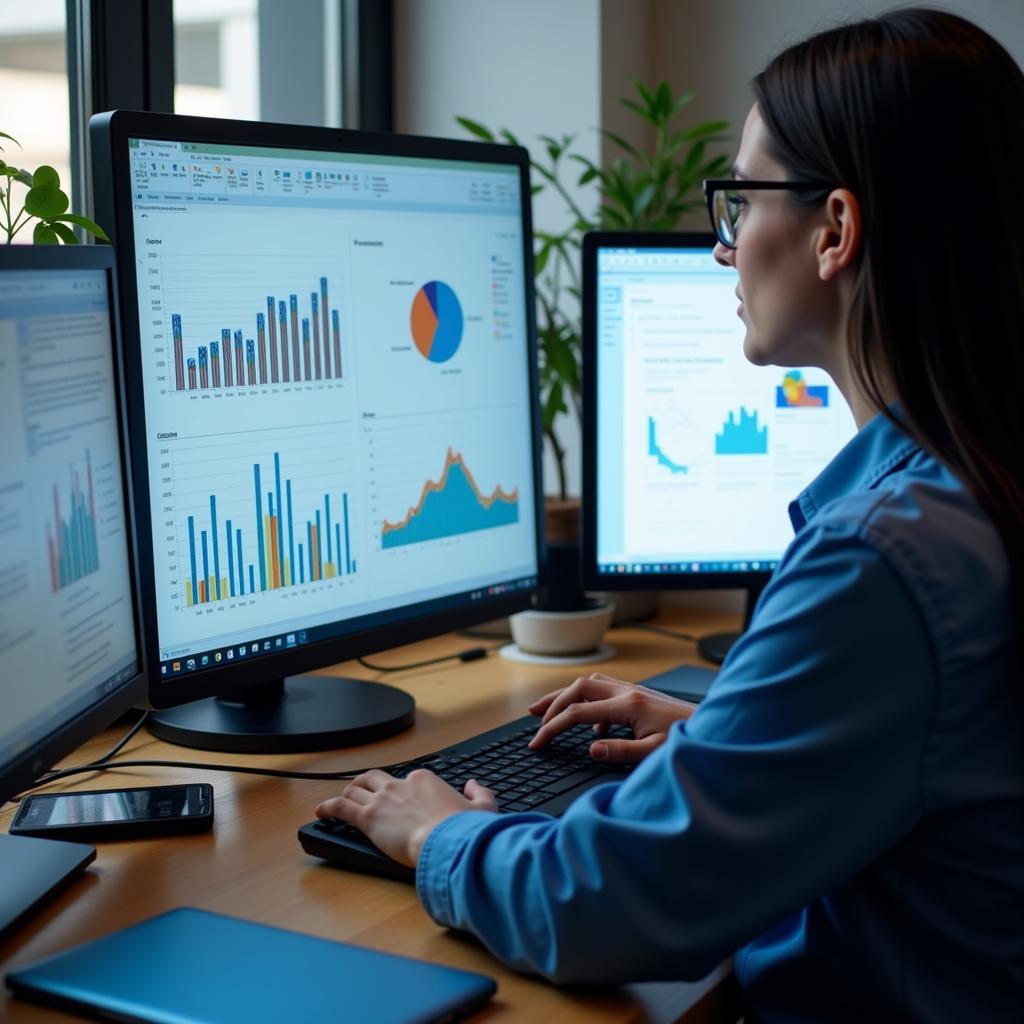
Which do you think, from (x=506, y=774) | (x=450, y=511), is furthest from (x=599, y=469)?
(x=506, y=774)

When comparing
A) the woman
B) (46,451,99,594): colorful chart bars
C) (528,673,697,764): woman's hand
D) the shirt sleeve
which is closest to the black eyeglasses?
the woman

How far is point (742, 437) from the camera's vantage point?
1.61 meters

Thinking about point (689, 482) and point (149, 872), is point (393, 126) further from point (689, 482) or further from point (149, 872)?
point (149, 872)

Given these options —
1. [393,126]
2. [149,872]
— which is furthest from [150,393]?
[393,126]

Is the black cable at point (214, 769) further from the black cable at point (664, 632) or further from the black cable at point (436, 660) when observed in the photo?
the black cable at point (664, 632)

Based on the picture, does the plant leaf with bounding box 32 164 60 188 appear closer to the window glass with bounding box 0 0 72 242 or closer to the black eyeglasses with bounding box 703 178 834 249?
the window glass with bounding box 0 0 72 242

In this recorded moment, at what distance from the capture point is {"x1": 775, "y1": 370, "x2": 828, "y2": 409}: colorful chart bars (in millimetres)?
1604

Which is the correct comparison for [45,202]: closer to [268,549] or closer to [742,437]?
[268,549]

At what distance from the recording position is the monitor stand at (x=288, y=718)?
1241 millimetres

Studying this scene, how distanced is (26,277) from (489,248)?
2.11ft

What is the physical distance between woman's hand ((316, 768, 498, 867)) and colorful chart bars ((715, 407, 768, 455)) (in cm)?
71

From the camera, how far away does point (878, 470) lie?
0.89 m

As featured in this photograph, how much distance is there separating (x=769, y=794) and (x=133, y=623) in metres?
0.58

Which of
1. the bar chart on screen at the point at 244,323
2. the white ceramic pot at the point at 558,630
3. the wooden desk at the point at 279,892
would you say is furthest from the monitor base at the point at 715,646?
the bar chart on screen at the point at 244,323
